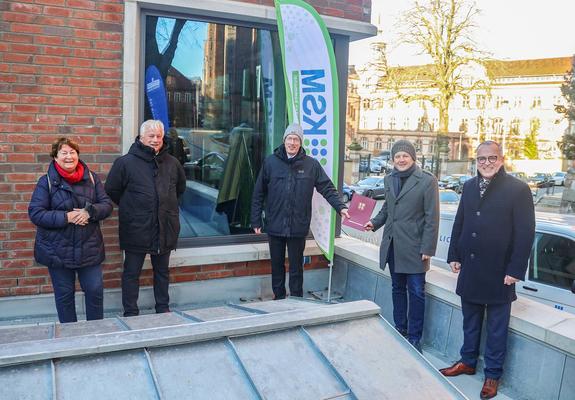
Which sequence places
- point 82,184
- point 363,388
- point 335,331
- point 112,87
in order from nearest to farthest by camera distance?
point 363,388
point 335,331
point 82,184
point 112,87

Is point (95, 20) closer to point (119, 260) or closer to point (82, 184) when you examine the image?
point (82, 184)

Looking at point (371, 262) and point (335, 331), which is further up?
point (335, 331)

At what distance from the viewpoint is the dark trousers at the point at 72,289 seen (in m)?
4.02

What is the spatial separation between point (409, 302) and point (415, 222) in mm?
705

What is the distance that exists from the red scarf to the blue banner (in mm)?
1341

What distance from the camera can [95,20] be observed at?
4.64 m

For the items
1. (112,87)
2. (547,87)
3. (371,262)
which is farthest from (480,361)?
(547,87)

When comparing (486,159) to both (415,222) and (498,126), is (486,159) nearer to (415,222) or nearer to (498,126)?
(415,222)

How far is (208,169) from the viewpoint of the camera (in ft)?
18.5

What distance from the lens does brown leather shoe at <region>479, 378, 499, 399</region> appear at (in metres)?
3.77

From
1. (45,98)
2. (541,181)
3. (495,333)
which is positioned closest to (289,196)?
(495,333)

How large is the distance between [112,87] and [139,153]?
82 centimetres

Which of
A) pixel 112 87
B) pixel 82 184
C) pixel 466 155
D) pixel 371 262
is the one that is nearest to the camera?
pixel 82 184

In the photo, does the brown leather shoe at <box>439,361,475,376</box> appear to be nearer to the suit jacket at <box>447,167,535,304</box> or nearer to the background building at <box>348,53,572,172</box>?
the suit jacket at <box>447,167,535,304</box>
